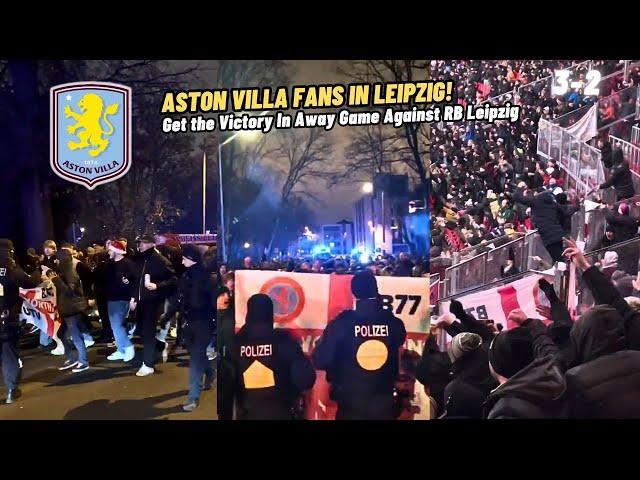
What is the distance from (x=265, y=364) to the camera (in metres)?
4.16

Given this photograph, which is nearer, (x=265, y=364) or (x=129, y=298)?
(x=265, y=364)

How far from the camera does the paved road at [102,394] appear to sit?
4160 millimetres

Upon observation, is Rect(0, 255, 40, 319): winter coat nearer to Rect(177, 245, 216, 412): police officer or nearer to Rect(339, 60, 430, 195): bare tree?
Rect(177, 245, 216, 412): police officer

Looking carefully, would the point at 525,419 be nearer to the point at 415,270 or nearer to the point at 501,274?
the point at 501,274

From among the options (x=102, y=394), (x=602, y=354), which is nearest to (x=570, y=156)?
(x=602, y=354)

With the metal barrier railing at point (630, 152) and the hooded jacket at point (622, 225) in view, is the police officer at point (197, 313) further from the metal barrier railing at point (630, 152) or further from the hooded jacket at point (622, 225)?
the metal barrier railing at point (630, 152)

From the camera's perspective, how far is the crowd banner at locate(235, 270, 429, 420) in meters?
4.13

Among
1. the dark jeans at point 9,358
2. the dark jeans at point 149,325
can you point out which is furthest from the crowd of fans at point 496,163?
the dark jeans at point 9,358

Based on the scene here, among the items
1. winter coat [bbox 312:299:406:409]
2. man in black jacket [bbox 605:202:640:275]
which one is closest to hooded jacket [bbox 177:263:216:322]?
winter coat [bbox 312:299:406:409]

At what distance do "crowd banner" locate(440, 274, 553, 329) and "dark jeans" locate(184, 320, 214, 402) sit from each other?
2067mm

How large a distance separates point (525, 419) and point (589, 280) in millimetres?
1337

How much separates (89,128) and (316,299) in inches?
94.8

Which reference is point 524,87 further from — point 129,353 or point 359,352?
point 129,353
